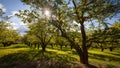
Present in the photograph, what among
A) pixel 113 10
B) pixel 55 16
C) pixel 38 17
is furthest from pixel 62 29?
pixel 113 10

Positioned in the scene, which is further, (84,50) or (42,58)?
(42,58)

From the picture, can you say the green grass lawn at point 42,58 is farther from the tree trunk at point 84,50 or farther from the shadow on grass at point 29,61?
the tree trunk at point 84,50

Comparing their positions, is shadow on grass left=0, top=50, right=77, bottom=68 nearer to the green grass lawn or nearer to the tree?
the green grass lawn

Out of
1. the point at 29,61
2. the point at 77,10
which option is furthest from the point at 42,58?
the point at 77,10

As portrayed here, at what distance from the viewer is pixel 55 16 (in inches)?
888

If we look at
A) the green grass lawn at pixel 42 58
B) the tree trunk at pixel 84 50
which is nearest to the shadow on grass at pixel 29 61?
the green grass lawn at pixel 42 58

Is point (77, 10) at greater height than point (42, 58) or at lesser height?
greater

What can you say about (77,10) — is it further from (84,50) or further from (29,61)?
(29,61)

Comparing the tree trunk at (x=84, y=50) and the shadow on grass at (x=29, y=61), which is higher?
the tree trunk at (x=84, y=50)

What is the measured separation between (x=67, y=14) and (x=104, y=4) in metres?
4.81

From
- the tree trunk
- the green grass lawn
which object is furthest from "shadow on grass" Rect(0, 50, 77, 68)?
the tree trunk

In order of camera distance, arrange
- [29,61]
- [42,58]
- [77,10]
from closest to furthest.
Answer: [77,10]
[29,61]
[42,58]

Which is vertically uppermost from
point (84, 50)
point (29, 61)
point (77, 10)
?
point (77, 10)

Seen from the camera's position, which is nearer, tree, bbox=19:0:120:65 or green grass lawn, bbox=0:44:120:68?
tree, bbox=19:0:120:65
